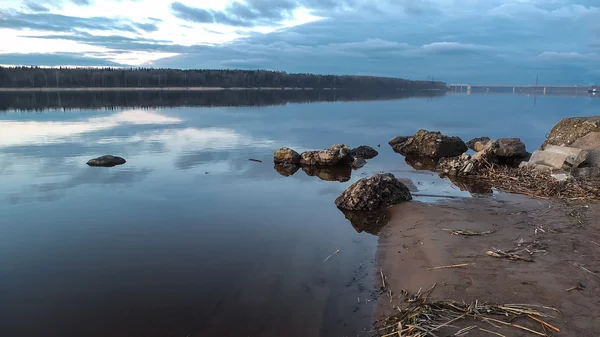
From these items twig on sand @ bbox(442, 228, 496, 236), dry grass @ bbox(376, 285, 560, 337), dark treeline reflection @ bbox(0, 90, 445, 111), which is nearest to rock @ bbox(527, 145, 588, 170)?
twig on sand @ bbox(442, 228, 496, 236)

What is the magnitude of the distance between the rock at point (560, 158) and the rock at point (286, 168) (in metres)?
9.02

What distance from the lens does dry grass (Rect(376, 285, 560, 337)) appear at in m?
5.27

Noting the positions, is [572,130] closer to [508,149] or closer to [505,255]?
[508,149]

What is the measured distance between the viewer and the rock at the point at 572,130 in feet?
54.6

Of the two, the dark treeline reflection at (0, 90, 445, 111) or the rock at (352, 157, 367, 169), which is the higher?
the dark treeline reflection at (0, 90, 445, 111)

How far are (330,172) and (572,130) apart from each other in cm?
1008

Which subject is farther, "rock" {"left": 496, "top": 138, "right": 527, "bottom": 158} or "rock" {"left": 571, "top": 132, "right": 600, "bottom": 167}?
"rock" {"left": 496, "top": 138, "right": 527, "bottom": 158}

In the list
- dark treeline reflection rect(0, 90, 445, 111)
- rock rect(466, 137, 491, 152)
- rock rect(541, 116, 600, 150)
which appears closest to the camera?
rock rect(541, 116, 600, 150)

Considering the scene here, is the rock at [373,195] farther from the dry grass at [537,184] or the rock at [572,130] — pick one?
the rock at [572,130]

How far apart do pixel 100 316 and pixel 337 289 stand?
3.73 m

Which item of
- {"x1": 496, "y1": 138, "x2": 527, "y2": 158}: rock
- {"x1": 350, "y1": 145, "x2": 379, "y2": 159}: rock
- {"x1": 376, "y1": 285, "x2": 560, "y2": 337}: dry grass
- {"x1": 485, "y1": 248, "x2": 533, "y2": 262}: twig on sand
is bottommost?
{"x1": 350, "y1": 145, "x2": 379, "y2": 159}: rock

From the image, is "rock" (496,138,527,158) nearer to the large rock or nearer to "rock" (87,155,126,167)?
the large rock

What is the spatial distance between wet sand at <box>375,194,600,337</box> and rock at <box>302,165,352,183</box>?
5329mm

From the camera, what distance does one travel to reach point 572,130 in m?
17.4
